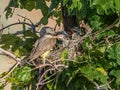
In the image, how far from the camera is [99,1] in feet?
5.62

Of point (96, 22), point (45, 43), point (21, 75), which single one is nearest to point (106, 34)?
point (96, 22)

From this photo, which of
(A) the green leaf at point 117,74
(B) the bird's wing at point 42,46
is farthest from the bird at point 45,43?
(A) the green leaf at point 117,74

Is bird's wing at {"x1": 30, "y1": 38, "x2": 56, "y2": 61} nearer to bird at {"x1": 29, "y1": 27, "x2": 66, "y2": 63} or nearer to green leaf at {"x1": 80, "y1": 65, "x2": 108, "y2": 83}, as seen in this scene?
bird at {"x1": 29, "y1": 27, "x2": 66, "y2": 63}

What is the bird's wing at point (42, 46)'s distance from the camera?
183 cm

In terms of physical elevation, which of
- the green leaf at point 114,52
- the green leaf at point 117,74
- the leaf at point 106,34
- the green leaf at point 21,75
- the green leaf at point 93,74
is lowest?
the green leaf at point 117,74

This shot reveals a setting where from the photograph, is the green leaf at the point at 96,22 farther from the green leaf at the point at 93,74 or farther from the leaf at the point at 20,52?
the leaf at the point at 20,52

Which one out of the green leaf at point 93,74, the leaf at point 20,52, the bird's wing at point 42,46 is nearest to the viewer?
the green leaf at point 93,74

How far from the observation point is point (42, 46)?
187 centimetres

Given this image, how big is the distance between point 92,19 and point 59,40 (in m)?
0.18

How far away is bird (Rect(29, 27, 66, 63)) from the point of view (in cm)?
184

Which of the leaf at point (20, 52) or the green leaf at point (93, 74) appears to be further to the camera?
Result: the leaf at point (20, 52)

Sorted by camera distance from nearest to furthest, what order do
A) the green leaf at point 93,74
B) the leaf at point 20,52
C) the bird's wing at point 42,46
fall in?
1. the green leaf at point 93,74
2. the bird's wing at point 42,46
3. the leaf at point 20,52

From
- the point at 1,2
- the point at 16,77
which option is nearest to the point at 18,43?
the point at 16,77

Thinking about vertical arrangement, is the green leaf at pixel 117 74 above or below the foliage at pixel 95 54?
below
